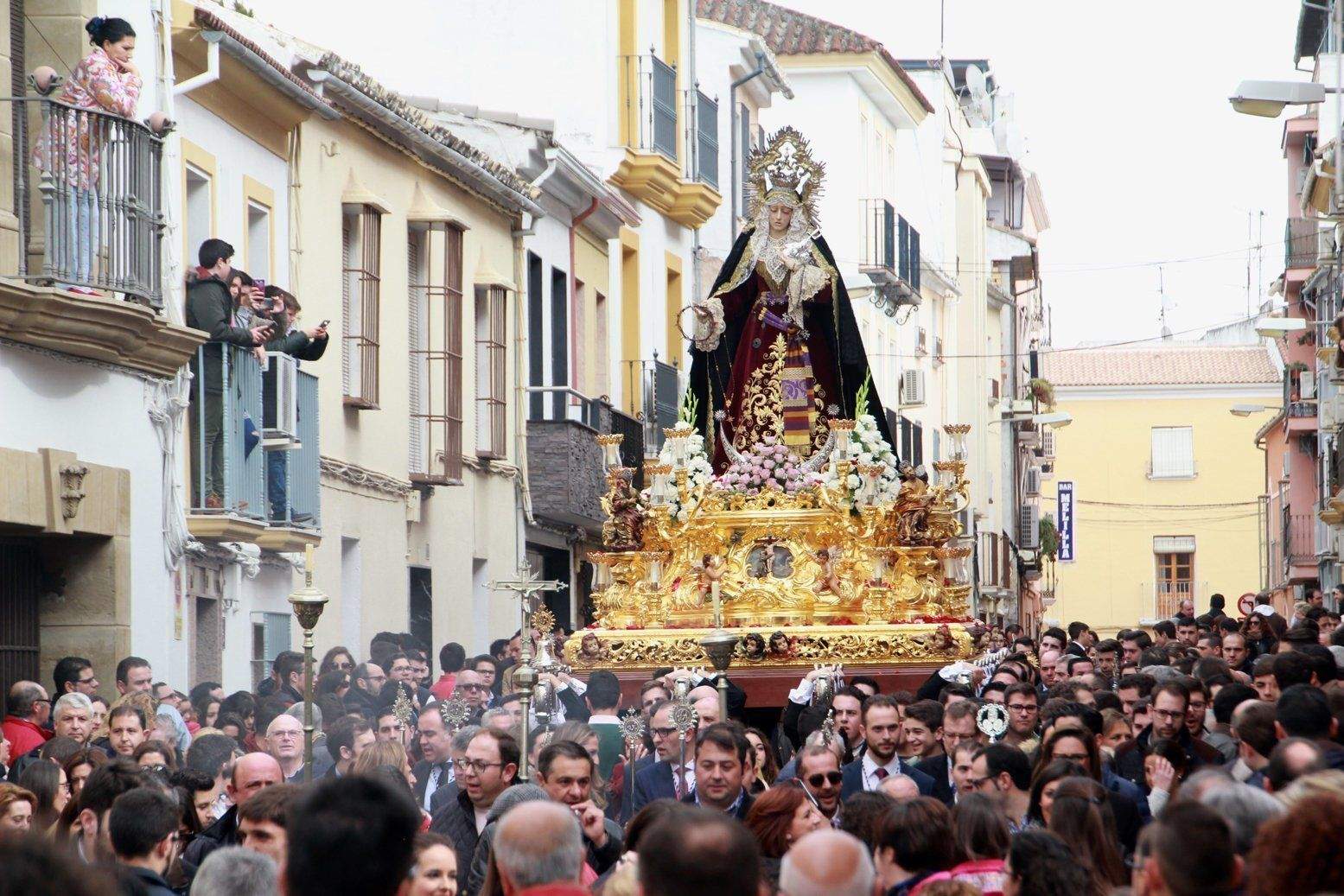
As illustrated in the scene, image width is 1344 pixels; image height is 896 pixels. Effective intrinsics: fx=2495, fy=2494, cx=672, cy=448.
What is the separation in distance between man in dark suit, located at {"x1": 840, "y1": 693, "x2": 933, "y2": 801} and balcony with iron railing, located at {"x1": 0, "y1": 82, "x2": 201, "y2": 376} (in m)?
5.15

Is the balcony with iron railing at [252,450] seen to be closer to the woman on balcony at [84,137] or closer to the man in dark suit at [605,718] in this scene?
the woman on balcony at [84,137]

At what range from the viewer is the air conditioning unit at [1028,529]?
53.3m

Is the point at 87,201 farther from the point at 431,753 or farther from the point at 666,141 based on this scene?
the point at 666,141

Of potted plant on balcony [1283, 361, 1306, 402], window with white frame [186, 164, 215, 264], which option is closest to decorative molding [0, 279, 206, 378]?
window with white frame [186, 164, 215, 264]

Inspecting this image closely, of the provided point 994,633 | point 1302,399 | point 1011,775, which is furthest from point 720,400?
point 1302,399

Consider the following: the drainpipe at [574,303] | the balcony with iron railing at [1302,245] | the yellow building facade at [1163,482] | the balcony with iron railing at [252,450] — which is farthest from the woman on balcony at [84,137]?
the yellow building facade at [1163,482]

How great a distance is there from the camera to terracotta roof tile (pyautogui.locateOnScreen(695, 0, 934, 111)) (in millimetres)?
36469

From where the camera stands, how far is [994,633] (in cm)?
1698

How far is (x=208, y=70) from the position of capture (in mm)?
15547

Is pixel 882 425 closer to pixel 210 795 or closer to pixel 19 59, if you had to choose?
pixel 19 59

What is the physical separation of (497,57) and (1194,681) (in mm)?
16566

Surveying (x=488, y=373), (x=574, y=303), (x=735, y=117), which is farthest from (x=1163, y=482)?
(x=488, y=373)

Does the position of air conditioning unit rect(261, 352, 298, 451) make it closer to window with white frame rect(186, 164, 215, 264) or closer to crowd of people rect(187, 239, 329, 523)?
crowd of people rect(187, 239, 329, 523)

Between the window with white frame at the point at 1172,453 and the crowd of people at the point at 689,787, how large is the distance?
47.6 m
